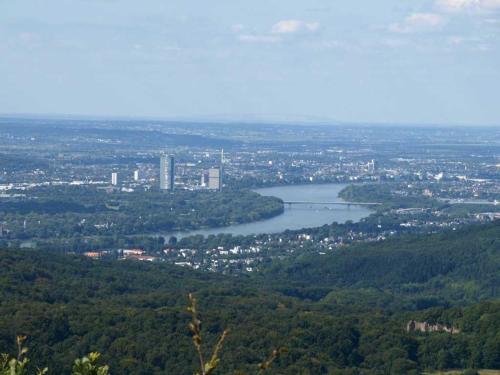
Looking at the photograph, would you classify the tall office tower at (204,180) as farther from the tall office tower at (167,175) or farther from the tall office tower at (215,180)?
the tall office tower at (167,175)

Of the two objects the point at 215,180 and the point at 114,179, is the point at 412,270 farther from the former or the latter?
the point at 114,179

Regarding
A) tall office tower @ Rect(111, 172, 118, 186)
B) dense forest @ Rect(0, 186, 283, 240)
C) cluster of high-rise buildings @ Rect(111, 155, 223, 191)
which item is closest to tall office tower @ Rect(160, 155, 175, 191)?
cluster of high-rise buildings @ Rect(111, 155, 223, 191)

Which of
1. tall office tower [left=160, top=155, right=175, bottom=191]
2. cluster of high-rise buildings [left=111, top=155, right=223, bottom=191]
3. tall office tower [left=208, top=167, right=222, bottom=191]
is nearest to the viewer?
tall office tower [left=208, top=167, right=222, bottom=191]

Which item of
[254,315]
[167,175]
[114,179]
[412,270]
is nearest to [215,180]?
[167,175]

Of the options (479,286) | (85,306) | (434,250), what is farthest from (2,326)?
(434,250)

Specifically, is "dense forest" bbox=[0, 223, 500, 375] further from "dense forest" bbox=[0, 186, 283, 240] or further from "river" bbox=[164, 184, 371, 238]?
"dense forest" bbox=[0, 186, 283, 240]
